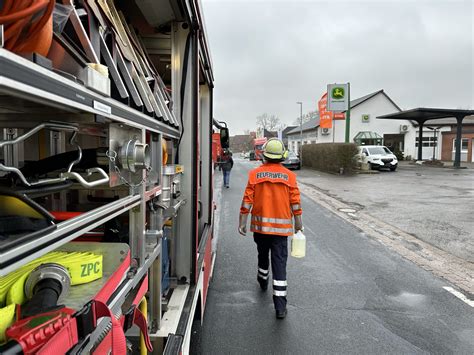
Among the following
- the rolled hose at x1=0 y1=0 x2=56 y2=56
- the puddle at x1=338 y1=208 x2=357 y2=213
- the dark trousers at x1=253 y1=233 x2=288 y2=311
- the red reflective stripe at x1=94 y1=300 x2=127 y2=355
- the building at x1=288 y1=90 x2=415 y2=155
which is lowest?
the puddle at x1=338 y1=208 x2=357 y2=213

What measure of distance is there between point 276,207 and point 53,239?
129 inches

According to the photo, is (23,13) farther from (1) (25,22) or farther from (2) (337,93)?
(2) (337,93)

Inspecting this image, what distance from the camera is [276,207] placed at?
408 centimetres

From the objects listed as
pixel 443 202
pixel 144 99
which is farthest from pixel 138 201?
pixel 443 202

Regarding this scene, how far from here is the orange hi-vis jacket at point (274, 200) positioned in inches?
159

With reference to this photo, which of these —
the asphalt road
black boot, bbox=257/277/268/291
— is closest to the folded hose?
the asphalt road

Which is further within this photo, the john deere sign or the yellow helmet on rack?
the john deere sign

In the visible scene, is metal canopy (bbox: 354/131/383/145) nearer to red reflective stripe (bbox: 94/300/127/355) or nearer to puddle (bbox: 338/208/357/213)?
puddle (bbox: 338/208/357/213)

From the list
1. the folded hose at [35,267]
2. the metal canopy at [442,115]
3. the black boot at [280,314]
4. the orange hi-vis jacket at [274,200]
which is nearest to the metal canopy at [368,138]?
the metal canopy at [442,115]

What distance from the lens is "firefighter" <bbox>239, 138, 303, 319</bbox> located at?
13.1 feet

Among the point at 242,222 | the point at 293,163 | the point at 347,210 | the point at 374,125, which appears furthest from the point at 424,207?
the point at 374,125

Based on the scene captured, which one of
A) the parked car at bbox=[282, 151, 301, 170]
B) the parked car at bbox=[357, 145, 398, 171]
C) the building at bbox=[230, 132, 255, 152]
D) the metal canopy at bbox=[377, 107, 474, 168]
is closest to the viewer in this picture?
the parked car at bbox=[357, 145, 398, 171]

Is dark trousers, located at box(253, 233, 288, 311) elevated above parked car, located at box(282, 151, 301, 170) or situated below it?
below

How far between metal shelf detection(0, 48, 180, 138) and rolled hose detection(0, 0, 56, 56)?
0.10 m
